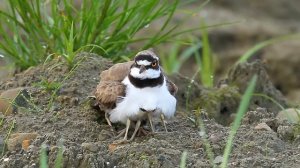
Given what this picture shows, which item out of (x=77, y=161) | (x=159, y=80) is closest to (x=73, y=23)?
(x=159, y=80)

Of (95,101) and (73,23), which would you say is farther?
(73,23)

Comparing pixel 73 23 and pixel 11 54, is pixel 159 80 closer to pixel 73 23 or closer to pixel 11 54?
pixel 73 23

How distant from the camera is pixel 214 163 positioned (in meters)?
5.50

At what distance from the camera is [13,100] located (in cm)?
625

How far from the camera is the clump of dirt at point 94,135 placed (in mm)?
5496

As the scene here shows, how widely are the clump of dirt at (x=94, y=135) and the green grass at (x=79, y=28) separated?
20 cm

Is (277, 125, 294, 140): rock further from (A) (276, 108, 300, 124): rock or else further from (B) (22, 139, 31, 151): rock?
(B) (22, 139, 31, 151): rock

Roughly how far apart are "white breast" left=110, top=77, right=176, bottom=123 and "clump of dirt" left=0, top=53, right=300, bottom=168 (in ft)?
0.49

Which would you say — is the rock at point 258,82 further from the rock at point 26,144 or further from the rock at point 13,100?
the rock at point 26,144

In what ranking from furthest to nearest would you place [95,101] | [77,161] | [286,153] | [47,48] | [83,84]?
[47,48] → [83,84] → [95,101] → [286,153] → [77,161]

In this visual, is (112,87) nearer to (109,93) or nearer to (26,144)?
(109,93)

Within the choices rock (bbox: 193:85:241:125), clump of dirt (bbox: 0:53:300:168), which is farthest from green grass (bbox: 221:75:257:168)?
rock (bbox: 193:85:241:125)

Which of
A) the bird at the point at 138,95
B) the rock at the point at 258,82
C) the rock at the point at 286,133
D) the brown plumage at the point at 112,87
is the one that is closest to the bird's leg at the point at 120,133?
the bird at the point at 138,95

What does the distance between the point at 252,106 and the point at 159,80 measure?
1525 millimetres
